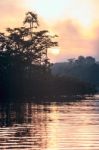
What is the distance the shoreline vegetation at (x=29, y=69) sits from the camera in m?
96.4

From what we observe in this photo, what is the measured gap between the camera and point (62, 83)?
107500 millimetres

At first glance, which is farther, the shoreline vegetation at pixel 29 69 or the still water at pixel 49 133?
the shoreline vegetation at pixel 29 69

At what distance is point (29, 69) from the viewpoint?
106 m

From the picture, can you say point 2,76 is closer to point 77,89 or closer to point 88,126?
point 77,89

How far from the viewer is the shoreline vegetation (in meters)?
96.4

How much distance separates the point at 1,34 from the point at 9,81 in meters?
16.7

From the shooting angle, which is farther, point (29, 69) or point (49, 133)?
point (29, 69)

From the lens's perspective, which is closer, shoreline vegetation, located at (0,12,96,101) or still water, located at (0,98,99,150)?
still water, located at (0,98,99,150)

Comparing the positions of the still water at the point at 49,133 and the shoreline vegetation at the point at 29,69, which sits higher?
the shoreline vegetation at the point at 29,69

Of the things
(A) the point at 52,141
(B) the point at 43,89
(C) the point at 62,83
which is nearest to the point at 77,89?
(C) the point at 62,83

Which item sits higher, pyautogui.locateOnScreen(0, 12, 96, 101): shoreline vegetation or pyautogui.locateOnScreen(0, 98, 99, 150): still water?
pyautogui.locateOnScreen(0, 12, 96, 101): shoreline vegetation

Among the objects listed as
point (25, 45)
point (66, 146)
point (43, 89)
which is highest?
point (25, 45)

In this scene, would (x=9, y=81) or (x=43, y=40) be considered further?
(x=43, y=40)

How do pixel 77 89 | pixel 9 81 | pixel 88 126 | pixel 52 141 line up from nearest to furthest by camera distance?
pixel 52 141 < pixel 88 126 < pixel 9 81 < pixel 77 89
